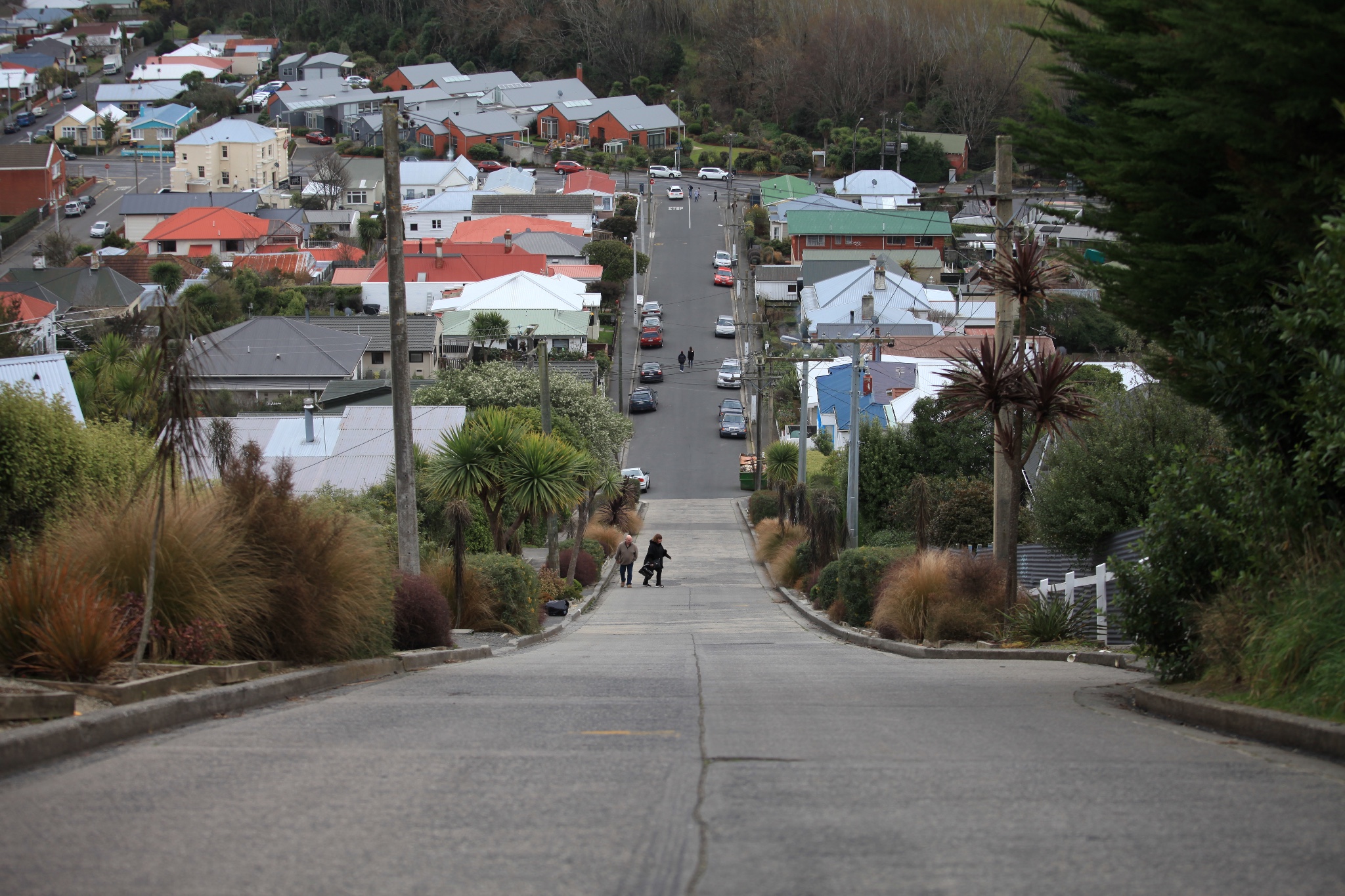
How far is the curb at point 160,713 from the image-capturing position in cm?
645

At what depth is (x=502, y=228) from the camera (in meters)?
95.6

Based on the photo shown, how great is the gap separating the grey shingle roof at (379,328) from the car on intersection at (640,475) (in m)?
14.5

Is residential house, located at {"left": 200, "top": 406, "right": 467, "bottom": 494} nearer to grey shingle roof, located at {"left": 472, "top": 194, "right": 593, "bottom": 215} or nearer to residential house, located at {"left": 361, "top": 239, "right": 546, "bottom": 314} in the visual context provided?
residential house, located at {"left": 361, "top": 239, "right": 546, "bottom": 314}

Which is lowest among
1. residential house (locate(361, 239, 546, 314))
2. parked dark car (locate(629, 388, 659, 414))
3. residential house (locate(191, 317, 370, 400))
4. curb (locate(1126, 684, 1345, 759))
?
curb (locate(1126, 684, 1345, 759))

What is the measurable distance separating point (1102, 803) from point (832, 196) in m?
103

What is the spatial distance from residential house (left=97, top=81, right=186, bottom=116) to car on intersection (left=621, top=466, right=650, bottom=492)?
389ft

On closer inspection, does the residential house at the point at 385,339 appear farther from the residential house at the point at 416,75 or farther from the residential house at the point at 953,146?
the residential house at the point at 416,75

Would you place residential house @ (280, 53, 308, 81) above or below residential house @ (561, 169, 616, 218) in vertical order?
above

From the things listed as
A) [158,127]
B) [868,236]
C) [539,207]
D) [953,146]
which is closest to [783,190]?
[868,236]

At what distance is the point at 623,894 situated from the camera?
4508mm

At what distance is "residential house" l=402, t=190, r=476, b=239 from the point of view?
4102 inches

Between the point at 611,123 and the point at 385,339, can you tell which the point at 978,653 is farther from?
the point at 611,123

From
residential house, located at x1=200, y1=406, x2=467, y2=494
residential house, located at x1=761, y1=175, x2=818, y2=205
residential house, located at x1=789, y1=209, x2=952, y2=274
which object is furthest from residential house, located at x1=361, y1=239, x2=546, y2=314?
residential house, located at x1=200, y1=406, x2=467, y2=494

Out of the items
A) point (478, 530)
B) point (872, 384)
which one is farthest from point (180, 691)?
point (872, 384)
